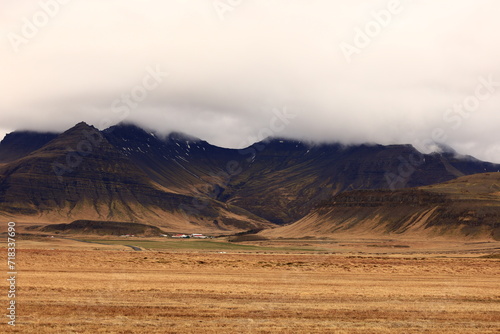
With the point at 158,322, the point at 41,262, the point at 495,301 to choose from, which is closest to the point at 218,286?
the point at 158,322

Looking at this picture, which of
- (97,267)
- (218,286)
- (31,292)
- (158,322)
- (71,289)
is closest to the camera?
(158,322)

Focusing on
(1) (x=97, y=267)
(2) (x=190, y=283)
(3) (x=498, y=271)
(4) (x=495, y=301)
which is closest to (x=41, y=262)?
(1) (x=97, y=267)

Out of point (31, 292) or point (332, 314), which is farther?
point (31, 292)

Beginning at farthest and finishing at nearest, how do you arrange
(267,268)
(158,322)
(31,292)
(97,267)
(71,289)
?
1. (267,268)
2. (97,267)
3. (71,289)
4. (31,292)
5. (158,322)

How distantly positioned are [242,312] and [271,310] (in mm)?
1906

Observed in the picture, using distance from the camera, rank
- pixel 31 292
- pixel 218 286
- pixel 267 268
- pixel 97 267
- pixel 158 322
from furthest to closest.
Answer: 1. pixel 267 268
2. pixel 97 267
3. pixel 218 286
4. pixel 31 292
5. pixel 158 322

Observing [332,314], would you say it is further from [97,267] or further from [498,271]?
[498,271]

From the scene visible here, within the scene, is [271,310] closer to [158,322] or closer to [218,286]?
[158,322]

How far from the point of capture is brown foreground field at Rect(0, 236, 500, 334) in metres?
27.7

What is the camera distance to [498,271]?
220 feet

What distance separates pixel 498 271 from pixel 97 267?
4681 centimetres

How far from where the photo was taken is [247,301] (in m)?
36.6

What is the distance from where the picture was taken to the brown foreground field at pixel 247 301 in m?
27.7

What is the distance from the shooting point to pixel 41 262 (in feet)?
213
